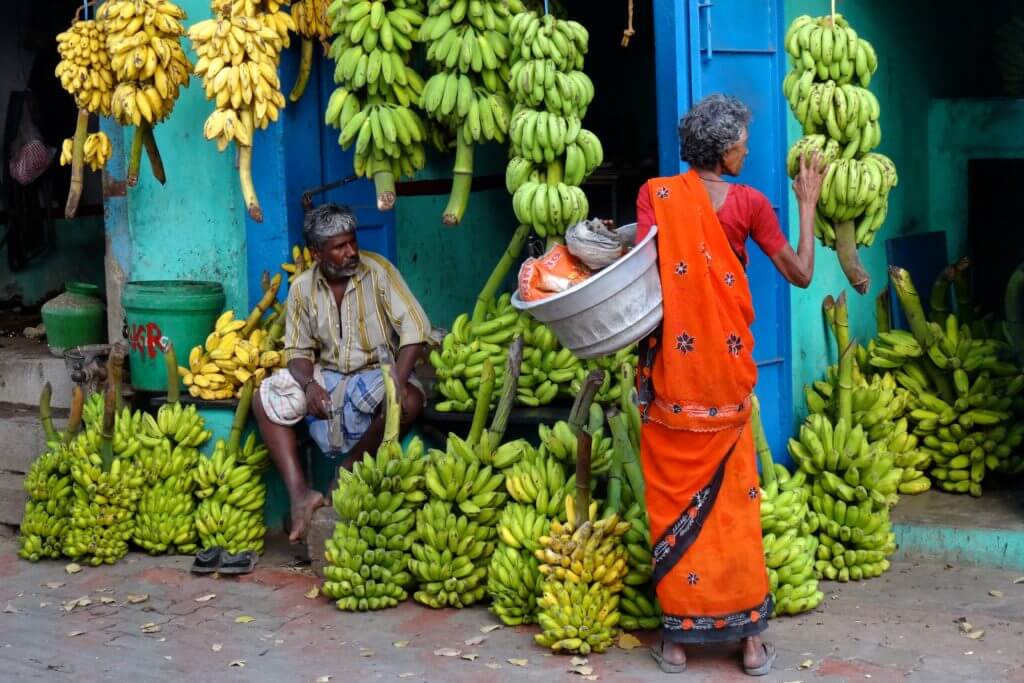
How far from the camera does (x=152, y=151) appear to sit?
6.64 m

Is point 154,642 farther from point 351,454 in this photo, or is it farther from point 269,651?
point 351,454

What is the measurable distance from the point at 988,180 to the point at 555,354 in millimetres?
2822

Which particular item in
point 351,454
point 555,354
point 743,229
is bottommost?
point 351,454

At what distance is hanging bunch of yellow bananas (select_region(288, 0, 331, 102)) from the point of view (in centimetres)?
659

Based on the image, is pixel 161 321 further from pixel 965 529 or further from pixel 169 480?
pixel 965 529


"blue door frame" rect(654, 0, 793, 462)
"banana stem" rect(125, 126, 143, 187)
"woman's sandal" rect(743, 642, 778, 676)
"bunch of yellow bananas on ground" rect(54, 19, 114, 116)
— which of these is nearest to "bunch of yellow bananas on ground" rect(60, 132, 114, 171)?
"bunch of yellow bananas on ground" rect(54, 19, 114, 116)

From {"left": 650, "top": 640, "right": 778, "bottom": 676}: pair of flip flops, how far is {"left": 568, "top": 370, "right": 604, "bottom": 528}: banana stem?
545mm

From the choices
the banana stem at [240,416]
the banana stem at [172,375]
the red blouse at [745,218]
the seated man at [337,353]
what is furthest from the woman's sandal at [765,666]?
the banana stem at [172,375]

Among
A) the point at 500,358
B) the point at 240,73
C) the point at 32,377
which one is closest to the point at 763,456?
the point at 500,358

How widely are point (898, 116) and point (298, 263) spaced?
2.94 meters

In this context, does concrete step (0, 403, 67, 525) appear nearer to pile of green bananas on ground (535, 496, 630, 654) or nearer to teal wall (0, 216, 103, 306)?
teal wall (0, 216, 103, 306)

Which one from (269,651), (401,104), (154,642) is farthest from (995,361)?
(154,642)

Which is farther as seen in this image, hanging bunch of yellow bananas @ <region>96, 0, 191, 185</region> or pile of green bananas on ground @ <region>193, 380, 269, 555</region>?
pile of green bananas on ground @ <region>193, 380, 269, 555</region>

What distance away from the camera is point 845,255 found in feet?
17.3
